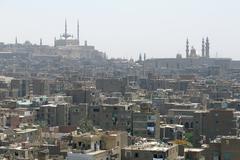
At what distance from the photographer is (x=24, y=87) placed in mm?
67625

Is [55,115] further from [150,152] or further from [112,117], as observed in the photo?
[150,152]

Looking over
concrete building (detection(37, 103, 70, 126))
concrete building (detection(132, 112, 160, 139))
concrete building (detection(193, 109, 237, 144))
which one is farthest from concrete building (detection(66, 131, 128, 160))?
concrete building (detection(37, 103, 70, 126))

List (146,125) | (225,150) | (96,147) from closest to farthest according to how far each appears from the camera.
Answer: (225,150) < (96,147) < (146,125)

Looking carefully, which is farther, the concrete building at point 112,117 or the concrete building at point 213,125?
the concrete building at point 112,117

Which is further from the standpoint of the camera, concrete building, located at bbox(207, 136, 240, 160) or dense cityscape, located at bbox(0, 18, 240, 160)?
dense cityscape, located at bbox(0, 18, 240, 160)

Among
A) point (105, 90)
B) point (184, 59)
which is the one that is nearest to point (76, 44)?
point (184, 59)

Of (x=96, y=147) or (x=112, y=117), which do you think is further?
(x=112, y=117)

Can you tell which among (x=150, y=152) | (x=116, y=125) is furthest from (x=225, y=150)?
(x=116, y=125)

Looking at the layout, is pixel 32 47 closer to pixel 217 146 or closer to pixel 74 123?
pixel 74 123

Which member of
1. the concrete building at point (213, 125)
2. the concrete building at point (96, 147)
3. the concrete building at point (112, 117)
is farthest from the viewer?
the concrete building at point (112, 117)

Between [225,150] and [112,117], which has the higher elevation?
[112,117]

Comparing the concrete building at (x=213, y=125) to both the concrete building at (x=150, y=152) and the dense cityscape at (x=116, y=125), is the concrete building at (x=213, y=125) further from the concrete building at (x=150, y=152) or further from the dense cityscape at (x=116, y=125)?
the concrete building at (x=150, y=152)

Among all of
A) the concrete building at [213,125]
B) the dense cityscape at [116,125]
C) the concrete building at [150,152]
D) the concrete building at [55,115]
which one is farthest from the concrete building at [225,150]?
the concrete building at [55,115]

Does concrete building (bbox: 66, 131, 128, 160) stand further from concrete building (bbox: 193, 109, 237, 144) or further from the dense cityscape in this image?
concrete building (bbox: 193, 109, 237, 144)
